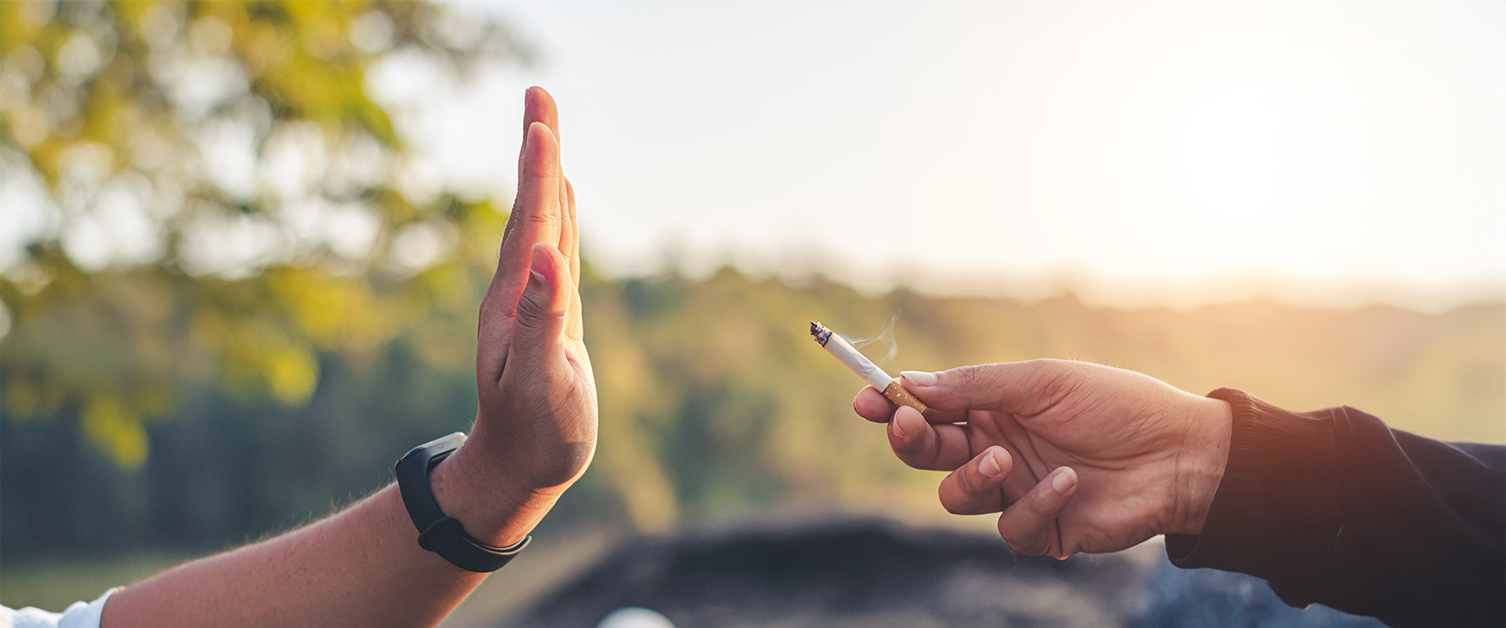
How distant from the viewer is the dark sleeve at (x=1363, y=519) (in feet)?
4.95

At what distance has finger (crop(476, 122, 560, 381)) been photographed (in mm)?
1369

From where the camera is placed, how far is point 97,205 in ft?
18.2

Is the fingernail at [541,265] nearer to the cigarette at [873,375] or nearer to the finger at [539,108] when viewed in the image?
the finger at [539,108]

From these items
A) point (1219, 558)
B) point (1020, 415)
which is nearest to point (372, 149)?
point (1020, 415)

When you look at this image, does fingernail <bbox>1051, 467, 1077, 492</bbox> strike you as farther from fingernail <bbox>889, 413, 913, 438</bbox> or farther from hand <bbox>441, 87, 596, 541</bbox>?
hand <bbox>441, 87, 596, 541</bbox>

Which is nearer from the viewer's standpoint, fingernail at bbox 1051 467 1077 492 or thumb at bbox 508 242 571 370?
thumb at bbox 508 242 571 370

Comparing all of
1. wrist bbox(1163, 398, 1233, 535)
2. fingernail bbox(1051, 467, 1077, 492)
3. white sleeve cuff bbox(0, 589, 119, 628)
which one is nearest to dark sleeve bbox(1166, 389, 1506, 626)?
wrist bbox(1163, 398, 1233, 535)

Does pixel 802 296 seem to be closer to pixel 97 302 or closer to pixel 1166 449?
pixel 97 302

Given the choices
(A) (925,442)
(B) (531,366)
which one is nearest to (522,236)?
(B) (531,366)

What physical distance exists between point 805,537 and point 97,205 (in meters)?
5.98

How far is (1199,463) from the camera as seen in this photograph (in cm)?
171

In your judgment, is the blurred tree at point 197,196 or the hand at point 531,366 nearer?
the hand at point 531,366

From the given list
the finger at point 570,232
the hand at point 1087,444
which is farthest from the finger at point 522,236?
the hand at point 1087,444

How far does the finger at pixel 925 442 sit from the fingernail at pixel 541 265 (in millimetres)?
777
